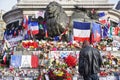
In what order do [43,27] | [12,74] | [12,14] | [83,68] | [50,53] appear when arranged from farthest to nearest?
[12,14], [43,27], [50,53], [12,74], [83,68]

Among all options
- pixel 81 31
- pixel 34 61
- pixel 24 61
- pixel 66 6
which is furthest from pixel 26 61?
pixel 66 6

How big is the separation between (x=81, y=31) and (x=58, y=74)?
847cm

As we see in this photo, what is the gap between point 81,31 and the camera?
2594 centimetres

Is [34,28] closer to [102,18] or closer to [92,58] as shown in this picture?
[102,18]

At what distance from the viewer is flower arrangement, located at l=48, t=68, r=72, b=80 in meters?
17.8

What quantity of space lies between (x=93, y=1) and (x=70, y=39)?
5.16 m

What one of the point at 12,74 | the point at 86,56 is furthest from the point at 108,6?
the point at 86,56

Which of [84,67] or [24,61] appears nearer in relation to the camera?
[84,67]

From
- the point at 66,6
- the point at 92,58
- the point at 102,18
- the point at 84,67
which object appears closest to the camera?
the point at 84,67

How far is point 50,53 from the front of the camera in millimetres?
21734

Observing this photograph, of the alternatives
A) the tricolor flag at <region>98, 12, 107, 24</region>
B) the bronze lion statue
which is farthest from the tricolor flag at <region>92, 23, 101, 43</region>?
the tricolor flag at <region>98, 12, 107, 24</region>

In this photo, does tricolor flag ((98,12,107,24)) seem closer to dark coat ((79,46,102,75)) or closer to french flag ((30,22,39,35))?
french flag ((30,22,39,35))

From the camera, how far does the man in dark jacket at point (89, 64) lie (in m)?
12.2

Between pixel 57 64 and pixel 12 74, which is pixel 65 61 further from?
pixel 12 74
